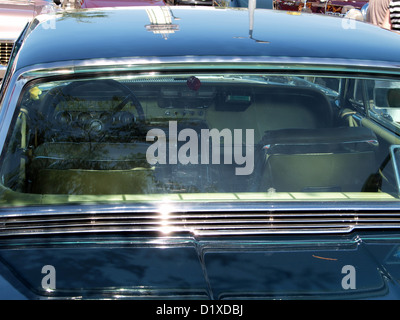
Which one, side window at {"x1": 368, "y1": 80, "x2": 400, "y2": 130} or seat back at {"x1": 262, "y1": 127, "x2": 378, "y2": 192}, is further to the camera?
side window at {"x1": 368, "y1": 80, "x2": 400, "y2": 130}

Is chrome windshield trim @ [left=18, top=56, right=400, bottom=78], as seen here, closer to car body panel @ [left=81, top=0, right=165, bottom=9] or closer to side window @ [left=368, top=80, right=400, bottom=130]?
side window @ [left=368, top=80, right=400, bottom=130]

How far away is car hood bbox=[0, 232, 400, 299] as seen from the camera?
5.04 feet

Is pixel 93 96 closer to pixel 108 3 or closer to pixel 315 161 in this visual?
pixel 315 161

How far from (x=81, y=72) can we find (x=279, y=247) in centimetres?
91

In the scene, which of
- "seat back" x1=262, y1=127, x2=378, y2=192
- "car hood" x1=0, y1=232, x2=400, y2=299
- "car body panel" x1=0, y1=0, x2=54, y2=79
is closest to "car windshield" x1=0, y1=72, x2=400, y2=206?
"seat back" x1=262, y1=127, x2=378, y2=192

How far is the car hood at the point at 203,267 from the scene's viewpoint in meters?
1.54

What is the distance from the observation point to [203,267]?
5.49 ft

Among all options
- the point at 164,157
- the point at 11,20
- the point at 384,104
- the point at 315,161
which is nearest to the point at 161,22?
the point at 164,157

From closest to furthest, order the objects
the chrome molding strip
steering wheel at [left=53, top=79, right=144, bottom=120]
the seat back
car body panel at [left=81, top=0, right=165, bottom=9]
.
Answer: the chrome molding strip < the seat back < steering wheel at [left=53, top=79, right=144, bottom=120] < car body panel at [left=81, top=0, right=165, bottom=9]

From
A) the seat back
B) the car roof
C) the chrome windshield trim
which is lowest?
the seat back

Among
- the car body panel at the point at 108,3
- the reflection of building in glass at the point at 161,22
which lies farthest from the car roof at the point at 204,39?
the car body panel at the point at 108,3

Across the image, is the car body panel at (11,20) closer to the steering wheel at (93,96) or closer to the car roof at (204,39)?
the steering wheel at (93,96)
